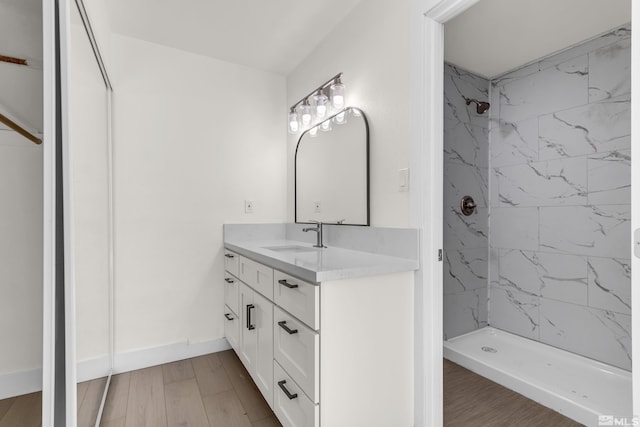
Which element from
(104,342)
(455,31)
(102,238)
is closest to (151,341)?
(104,342)

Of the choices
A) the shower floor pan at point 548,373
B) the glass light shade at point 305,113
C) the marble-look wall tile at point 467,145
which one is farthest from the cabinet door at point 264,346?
the marble-look wall tile at point 467,145

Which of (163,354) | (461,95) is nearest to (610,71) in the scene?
(461,95)

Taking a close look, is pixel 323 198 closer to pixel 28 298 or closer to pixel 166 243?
pixel 166 243

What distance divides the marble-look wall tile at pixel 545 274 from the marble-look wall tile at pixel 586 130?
80 cm

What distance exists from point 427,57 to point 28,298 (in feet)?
5.48

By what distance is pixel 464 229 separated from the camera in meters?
2.71

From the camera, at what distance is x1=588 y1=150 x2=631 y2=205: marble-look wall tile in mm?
2088

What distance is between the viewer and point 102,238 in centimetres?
172

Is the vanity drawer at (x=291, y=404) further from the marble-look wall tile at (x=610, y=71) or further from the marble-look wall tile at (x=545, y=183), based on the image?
the marble-look wall tile at (x=610, y=71)

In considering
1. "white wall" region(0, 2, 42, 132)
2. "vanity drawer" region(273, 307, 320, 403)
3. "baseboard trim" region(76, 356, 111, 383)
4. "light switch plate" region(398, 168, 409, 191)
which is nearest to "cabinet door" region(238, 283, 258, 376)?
"vanity drawer" region(273, 307, 320, 403)

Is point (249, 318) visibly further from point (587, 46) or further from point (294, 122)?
point (587, 46)

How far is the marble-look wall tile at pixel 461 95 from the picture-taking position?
2.58 m

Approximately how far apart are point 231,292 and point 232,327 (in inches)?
9.7

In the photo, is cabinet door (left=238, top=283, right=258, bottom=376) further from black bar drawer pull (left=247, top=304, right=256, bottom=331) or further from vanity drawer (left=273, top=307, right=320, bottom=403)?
vanity drawer (left=273, top=307, right=320, bottom=403)
